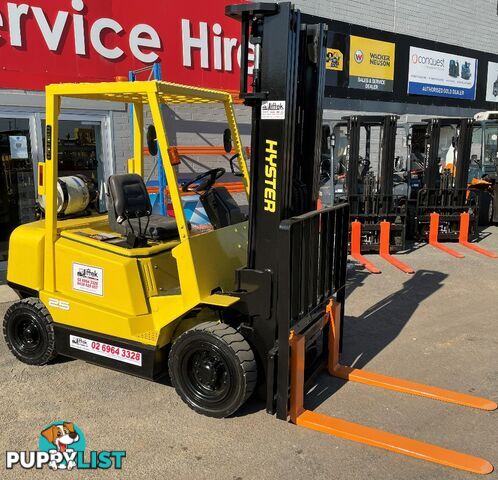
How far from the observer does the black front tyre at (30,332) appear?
4.23 metres

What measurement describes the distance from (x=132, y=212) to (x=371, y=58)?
34.5 feet

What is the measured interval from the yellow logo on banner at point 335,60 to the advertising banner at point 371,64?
32 cm

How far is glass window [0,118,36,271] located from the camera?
7.45m

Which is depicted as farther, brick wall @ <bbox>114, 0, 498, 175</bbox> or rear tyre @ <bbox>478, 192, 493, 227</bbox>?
rear tyre @ <bbox>478, 192, 493, 227</bbox>

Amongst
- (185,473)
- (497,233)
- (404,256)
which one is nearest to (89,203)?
(185,473)

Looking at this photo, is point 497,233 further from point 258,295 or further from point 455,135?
point 258,295

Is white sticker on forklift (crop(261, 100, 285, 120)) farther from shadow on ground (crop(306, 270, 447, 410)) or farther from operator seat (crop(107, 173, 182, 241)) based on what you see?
shadow on ground (crop(306, 270, 447, 410))

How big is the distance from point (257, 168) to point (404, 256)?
618cm

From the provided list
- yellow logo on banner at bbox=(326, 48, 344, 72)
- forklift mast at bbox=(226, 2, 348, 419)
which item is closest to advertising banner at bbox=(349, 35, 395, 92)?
yellow logo on banner at bbox=(326, 48, 344, 72)

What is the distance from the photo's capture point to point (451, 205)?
408 inches

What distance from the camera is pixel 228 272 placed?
3.87 metres

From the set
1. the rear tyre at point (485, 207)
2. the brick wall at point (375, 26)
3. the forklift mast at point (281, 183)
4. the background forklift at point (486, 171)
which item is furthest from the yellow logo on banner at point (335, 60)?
the forklift mast at point (281, 183)

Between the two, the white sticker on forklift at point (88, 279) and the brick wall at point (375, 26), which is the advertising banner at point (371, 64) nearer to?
the brick wall at point (375, 26)

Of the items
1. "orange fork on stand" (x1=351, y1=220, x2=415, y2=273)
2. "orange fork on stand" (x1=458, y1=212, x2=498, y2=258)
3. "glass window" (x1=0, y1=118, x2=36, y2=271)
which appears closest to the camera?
"glass window" (x1=0, y1=118, x2=36, y2=271)
